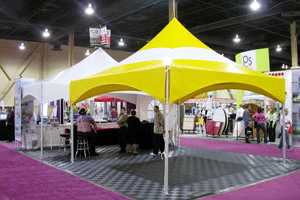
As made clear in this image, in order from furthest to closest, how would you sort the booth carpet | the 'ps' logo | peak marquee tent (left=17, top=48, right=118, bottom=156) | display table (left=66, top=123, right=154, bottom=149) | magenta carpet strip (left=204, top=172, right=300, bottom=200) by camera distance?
the 'ps' logo → display table (left=66, top=123, right=154, bottom=149) → peak marquee tent (left=17, top=48, right=118, bottom=156) → the booth carpet → magenta carpet strip (left=204, top=172, right=300, bottom=200)

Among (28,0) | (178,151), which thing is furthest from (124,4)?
(178,151)

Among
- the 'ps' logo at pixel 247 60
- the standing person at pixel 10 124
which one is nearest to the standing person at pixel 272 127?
the 'ps' logo at pixel 247 60

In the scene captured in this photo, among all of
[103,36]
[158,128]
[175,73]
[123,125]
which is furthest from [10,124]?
[175,73]

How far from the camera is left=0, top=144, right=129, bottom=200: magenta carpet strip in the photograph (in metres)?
4.88

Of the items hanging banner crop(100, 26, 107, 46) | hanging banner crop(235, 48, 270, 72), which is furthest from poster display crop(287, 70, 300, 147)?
hanging banner crop(100, 26, 107, 46)

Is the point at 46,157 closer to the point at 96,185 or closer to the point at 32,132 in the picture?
the point at 32,132

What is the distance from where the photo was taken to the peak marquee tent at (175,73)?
502 centimetres

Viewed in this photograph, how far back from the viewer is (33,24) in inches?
642

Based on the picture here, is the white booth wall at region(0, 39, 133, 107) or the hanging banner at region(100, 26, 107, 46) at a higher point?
the white booth wall at region(0, 39, 133, 107)

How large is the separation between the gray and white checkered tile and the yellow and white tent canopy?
1632 millimetres

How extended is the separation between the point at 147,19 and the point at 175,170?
12072 millimetres

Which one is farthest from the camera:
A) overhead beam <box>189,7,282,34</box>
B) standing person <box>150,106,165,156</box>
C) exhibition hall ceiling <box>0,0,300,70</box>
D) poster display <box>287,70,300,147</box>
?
overhead beam <box>189,7,282,34</box>

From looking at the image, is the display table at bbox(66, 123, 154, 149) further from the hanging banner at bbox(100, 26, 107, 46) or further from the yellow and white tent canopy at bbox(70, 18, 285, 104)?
the yellow and white tent canopy at bbox(70, 18, 285, 104)

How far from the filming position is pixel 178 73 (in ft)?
16.6
